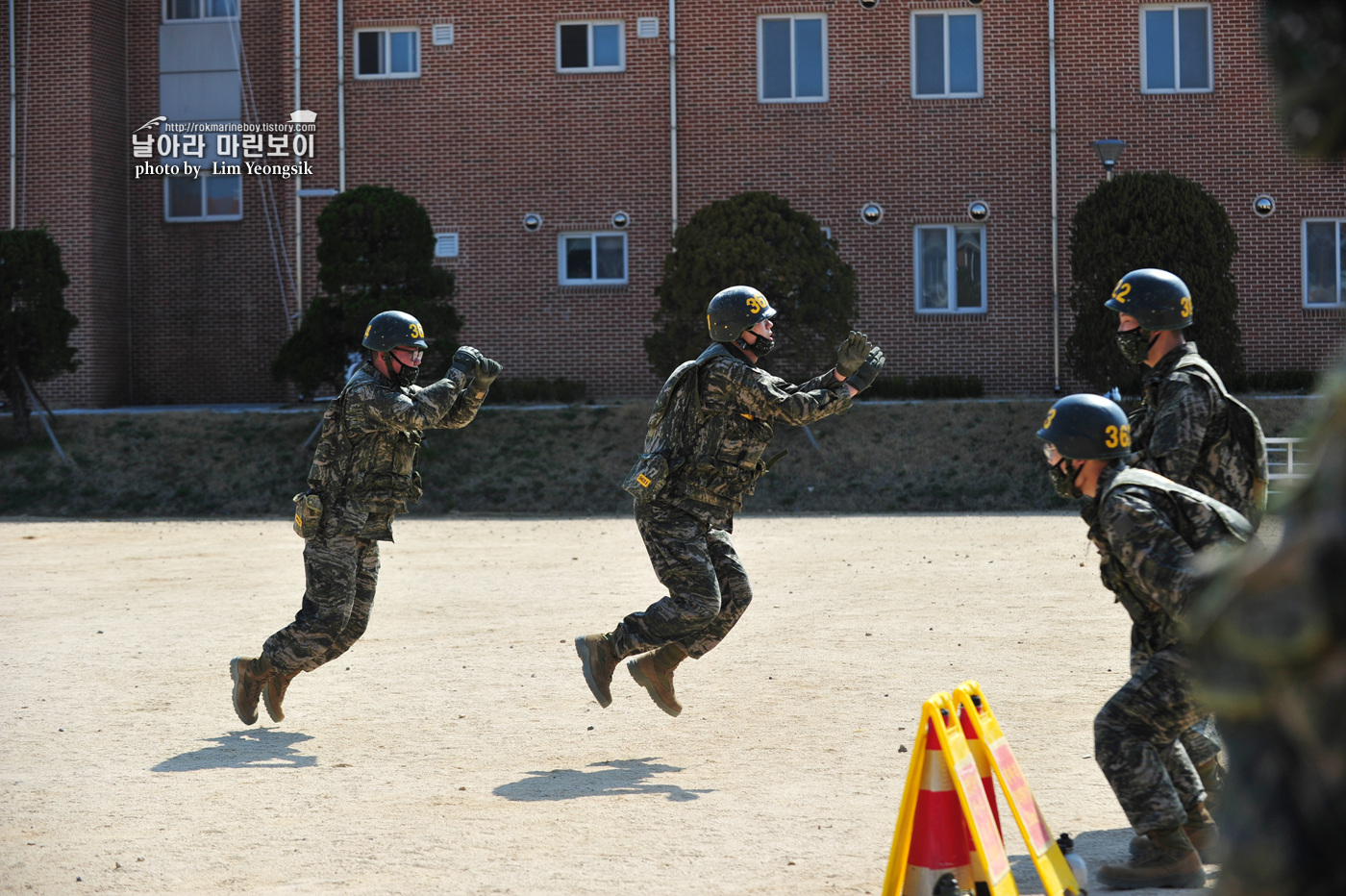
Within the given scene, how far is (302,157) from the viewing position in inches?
1123

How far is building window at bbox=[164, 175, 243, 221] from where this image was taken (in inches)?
1200

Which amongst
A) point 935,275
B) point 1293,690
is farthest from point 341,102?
point 1293,690

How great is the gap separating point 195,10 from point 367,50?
5042 mm

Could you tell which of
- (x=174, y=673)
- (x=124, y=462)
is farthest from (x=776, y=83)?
(x=174, y=673)

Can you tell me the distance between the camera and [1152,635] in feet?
15.5

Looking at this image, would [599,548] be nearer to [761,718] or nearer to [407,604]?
[407,604]

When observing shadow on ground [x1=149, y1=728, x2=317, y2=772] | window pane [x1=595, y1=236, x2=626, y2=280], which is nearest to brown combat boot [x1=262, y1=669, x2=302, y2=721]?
shadow on ground [x1=149, y1=728, x2=317, y2=772]

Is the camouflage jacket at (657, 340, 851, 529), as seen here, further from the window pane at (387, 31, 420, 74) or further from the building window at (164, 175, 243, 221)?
the building window at (164, 175, 243, 221)

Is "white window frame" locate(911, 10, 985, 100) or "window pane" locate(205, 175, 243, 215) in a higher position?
"white window frame" locate(911, 10, 985, 100)

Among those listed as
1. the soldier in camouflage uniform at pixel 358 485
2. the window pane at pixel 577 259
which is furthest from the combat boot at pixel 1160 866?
the window pane at pixel 577 259

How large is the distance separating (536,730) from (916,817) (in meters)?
3.60

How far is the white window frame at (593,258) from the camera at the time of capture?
28.0 meters

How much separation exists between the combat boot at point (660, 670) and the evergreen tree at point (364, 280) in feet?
56.4

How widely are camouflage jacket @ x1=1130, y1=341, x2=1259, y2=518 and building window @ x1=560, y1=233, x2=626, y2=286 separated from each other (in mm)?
22976
